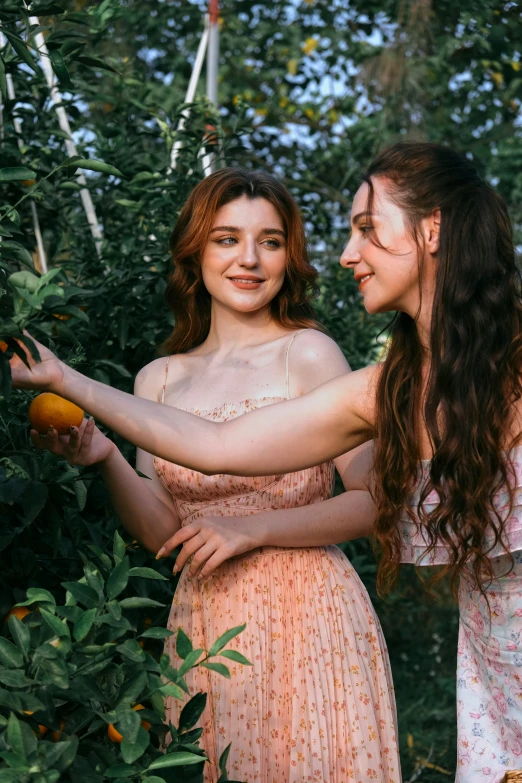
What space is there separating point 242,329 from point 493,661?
0.99 meters

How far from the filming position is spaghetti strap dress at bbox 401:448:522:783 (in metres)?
1.73

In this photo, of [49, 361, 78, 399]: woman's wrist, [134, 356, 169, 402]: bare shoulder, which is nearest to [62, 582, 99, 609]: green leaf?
[49, 361, 78, 399]: woman's wrist

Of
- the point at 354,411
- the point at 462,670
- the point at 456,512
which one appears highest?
the point at 354,411

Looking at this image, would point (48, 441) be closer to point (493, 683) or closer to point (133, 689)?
point (133, 689)

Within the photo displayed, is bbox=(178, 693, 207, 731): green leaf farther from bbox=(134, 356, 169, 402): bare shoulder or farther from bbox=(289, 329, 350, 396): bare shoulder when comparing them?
bbox=(134, 356, 169, 402): bare shoulder

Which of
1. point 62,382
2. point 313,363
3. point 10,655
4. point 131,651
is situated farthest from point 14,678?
point 313,363

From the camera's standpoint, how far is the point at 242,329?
242 centimetres

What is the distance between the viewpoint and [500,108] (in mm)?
5848

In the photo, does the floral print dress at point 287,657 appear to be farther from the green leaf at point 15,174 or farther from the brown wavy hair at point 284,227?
the green leaf at point 15,174

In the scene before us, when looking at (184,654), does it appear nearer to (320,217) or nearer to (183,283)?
(183,283)

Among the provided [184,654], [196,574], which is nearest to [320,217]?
[196,574]

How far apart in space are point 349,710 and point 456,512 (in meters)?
0.54

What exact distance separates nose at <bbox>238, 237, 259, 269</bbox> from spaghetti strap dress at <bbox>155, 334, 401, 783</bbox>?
12.2 inches

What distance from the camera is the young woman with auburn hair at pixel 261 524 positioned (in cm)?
→ 202
